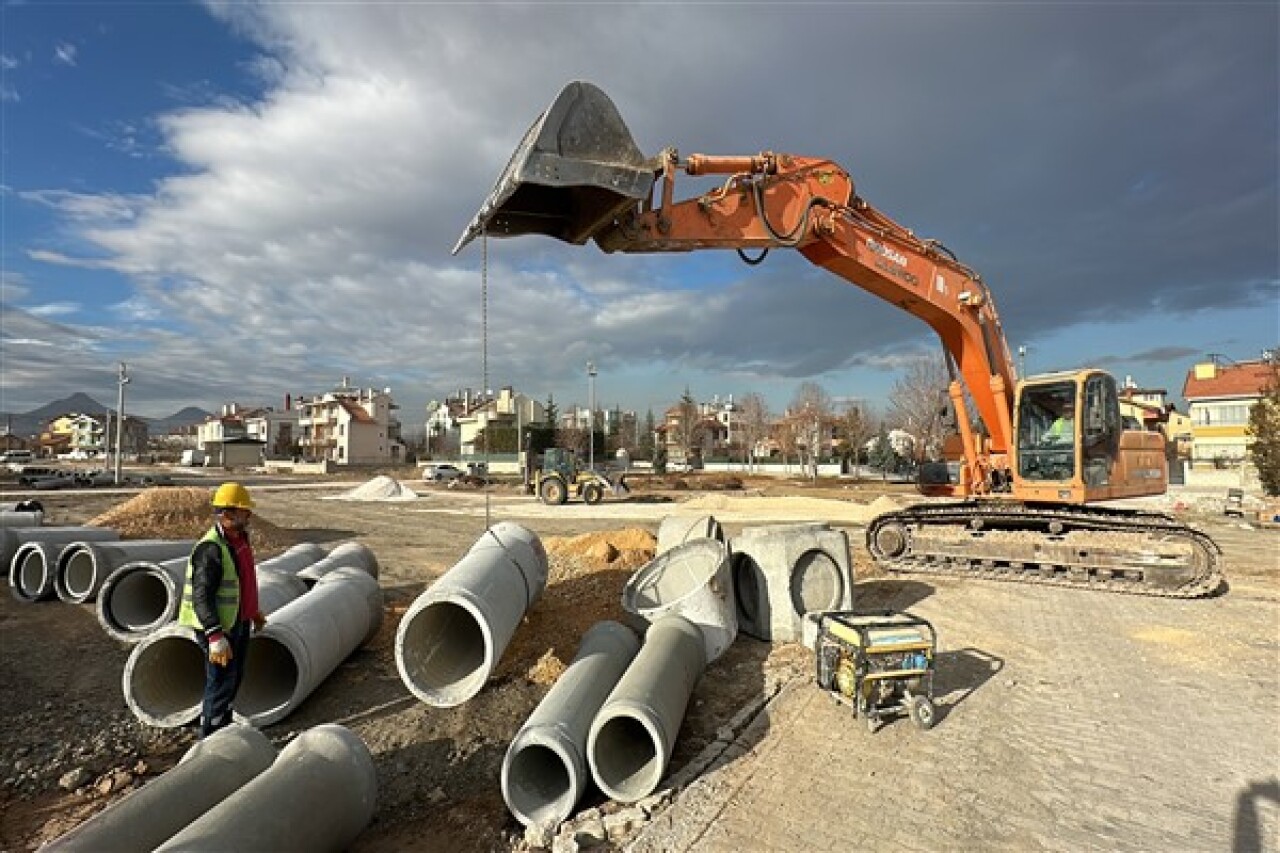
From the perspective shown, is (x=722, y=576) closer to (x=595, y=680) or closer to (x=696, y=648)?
(x=696, y=648)

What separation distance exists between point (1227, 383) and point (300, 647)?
61.8m

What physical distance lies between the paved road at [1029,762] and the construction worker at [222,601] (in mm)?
3582

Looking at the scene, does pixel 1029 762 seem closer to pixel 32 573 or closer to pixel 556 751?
pixel 556 751

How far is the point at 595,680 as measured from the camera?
5.31 metres

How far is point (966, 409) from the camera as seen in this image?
11609 millimetres

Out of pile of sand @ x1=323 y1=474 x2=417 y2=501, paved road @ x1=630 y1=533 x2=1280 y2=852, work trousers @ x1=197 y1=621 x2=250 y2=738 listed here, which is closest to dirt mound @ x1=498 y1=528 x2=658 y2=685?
work trousers @ x1=197 y1=621 x2=250 y2=738

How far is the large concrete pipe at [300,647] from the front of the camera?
600 centimetres

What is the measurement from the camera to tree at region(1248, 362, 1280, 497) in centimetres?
2705

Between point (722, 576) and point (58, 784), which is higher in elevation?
point (722, 576)

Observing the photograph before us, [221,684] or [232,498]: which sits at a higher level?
[232,498]

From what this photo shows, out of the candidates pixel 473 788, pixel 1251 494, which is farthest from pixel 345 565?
pixel 1251 494

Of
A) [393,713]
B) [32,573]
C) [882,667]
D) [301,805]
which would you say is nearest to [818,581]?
[882,667]

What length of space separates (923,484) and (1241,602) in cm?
458

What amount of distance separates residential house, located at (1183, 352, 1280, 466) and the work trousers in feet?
188
